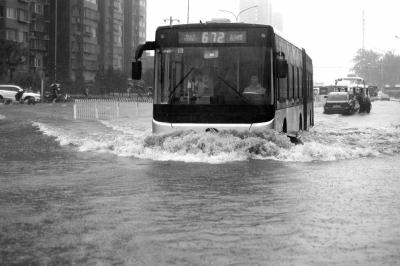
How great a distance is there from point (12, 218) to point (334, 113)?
154ft

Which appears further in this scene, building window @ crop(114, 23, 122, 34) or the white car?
building window @ crop(114, 23, 122, 34)

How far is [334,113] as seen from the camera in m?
54.0

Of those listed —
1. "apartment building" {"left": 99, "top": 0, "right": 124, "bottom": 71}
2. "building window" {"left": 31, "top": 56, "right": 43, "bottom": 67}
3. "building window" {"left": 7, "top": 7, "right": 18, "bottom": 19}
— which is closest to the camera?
"building window" {"left": 7, "top": 7, "right": 18, "bottom": 19}

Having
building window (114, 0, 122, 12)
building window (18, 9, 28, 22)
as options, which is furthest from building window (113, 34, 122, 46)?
building window (18, 9, 28, 22)

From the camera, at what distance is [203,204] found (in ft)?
32.3

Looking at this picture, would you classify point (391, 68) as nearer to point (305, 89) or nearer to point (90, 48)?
point (90, 48)

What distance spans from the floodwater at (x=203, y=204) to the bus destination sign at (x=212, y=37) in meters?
2.02

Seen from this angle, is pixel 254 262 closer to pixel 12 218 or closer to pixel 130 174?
pixel 12 218

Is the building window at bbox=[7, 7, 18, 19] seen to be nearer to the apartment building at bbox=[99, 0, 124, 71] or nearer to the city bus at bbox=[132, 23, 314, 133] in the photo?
the apartment building at bbox=[99, 0, 124, 71]

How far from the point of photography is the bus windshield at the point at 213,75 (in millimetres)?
16375

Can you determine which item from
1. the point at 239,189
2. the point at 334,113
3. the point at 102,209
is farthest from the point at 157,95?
the point at 334,113

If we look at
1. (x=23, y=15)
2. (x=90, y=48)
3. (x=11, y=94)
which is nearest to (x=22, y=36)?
(x=23, y=15)

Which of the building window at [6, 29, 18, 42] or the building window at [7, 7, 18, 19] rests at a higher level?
the building window at [7, 7, 18, 19]

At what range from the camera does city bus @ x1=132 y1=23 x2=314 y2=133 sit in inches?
645
